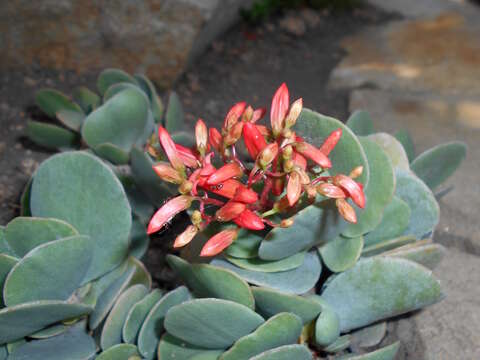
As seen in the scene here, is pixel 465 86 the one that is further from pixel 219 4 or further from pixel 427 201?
pixel 427 201

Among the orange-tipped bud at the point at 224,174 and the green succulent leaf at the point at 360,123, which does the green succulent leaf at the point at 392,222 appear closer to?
the green succulent leaf at the point at 360,123

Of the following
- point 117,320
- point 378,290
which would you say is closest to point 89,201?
point 117,320

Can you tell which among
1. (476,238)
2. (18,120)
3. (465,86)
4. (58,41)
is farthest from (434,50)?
(18,120)

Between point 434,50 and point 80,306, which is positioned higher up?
point 80,306

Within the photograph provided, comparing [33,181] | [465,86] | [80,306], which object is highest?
[33,181]

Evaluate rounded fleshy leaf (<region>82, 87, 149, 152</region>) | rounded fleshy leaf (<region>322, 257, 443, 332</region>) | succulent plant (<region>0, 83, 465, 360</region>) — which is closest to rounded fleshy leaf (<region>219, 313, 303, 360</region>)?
succulent plant (<region>0, 83, 465, 360</region>)

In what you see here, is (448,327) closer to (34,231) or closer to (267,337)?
(267,337)
